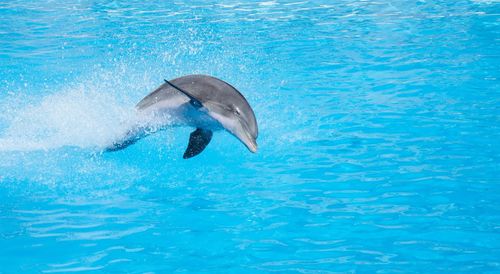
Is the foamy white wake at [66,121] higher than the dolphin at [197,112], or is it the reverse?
the foamy white wake at [66,121]

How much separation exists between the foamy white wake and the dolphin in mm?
244

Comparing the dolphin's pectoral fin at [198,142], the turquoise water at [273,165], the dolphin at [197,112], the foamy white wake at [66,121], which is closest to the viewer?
the turquoise water at [273,165]

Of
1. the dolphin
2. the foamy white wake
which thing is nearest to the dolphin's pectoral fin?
A: the dolphin

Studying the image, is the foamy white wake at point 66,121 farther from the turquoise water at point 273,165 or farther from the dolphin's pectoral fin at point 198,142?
the dolphin's pectoral fin at point 198,142

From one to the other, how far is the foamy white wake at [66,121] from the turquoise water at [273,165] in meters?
0.04

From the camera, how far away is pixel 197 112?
6.06m

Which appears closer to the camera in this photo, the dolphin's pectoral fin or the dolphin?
the dolphin

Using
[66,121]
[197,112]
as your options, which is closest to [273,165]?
[197,112]

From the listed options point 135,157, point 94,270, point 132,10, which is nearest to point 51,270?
point 94,270

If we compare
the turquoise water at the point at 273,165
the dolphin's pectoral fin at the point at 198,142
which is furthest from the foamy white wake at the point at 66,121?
the dolphin's pectoral fin at the point at 198,142

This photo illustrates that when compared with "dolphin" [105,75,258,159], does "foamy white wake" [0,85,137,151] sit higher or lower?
Result: higher

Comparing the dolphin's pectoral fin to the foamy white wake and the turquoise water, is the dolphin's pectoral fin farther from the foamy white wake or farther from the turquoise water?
the foamy white wake

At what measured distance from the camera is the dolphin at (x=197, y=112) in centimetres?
571

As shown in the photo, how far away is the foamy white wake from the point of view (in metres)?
Answer: 7.58
